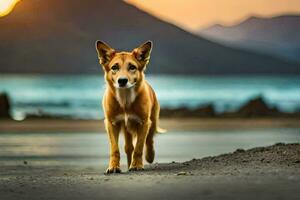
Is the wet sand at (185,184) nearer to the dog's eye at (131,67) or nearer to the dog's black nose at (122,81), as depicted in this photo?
the dog's black nose at (122,81)

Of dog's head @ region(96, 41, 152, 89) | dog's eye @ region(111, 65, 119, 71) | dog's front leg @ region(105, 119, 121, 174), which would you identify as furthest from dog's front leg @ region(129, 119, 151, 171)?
dog's eye @ region(111, 65, 119, 71)

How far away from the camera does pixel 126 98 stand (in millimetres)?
13539

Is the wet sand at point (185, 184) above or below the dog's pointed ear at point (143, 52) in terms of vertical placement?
below

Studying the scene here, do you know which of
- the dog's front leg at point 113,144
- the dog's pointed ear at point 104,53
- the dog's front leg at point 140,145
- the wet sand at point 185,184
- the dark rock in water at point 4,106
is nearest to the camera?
the wet sand at point 185,184

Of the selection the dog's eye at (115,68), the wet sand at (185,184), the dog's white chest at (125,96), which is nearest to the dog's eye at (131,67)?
the dog's eye at (115,68)


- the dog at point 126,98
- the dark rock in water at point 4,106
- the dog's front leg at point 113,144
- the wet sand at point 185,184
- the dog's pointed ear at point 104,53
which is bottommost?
the wet sand at point 185,184

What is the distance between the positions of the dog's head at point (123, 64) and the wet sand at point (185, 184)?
4.06 ft

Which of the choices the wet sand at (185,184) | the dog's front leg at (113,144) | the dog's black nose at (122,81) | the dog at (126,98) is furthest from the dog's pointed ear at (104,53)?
the wet sand at (185,184)

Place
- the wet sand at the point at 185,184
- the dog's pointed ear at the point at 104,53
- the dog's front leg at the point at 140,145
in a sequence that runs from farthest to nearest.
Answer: the dog's front leg at the point at 140,145, the dog's pointed ear at the point at 104,53, the wet sand at the point at 185,184

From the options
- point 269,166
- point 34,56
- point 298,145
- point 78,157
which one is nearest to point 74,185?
point 269,166

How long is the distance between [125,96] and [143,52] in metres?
0.65

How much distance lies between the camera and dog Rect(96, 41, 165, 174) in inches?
522

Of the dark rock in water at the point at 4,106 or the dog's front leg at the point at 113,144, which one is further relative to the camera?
the dark rock in water at the point at 4,106

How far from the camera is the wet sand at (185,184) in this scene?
10.2 metres
